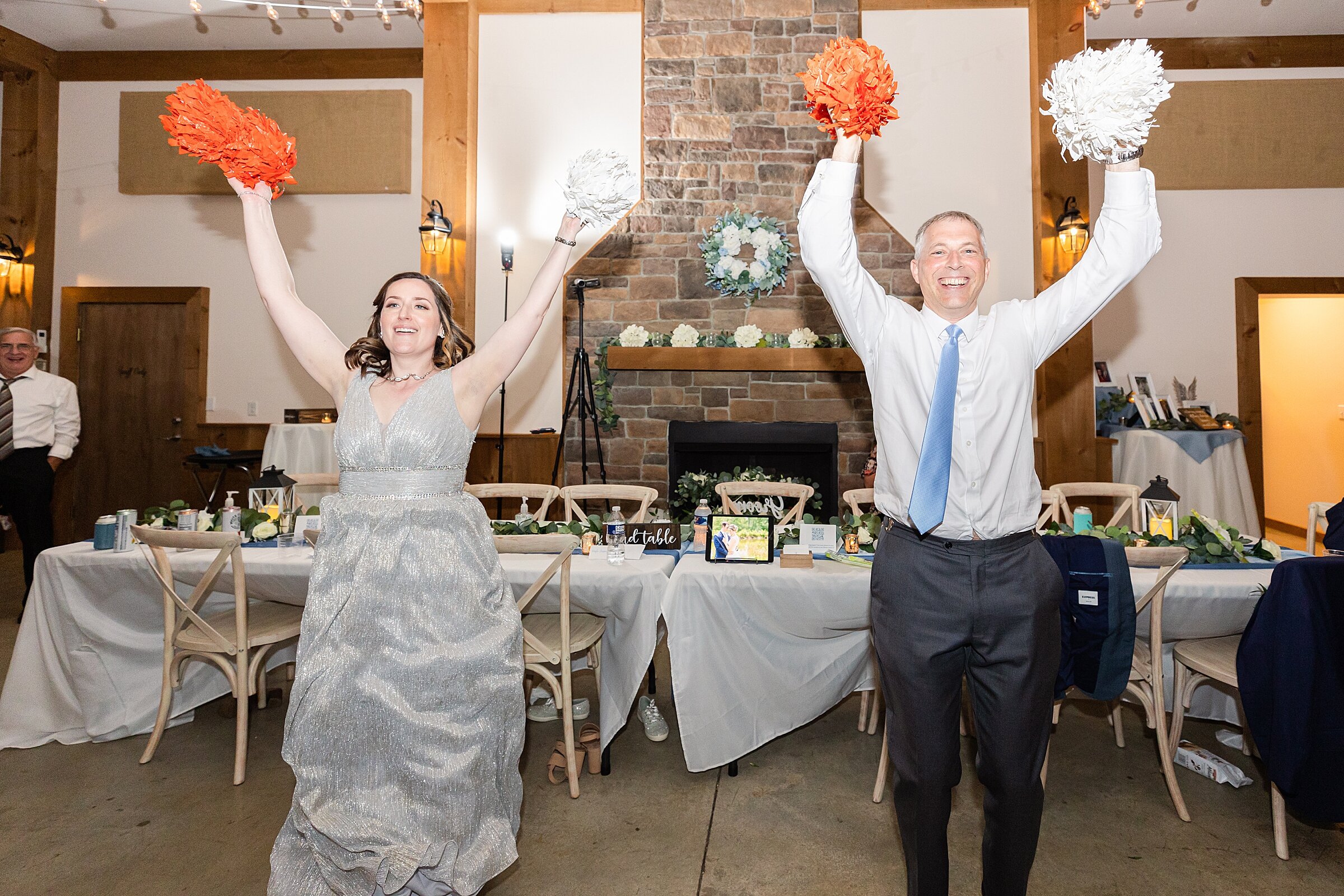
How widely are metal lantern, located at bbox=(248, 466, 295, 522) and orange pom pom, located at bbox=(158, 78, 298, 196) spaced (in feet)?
6.11

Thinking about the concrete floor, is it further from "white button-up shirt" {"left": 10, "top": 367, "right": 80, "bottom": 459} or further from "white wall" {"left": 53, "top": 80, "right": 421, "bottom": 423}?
"white wall" {"left": 53, "top": 80, "right": 421, "bottom": 423}

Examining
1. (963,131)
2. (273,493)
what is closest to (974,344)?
(273,493)

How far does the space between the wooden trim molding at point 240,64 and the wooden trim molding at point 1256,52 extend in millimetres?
6469

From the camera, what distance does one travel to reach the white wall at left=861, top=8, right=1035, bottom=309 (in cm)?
586

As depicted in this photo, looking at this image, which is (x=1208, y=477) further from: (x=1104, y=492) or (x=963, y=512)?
(x=963, y=512)

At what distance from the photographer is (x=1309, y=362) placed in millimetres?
7488

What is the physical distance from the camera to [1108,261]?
1.64 metres

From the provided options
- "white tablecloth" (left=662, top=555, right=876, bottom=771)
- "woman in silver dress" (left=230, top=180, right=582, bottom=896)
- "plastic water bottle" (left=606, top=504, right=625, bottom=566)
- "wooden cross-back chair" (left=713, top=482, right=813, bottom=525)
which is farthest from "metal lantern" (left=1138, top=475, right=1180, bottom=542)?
"woman in silver dress" (left=230, top=180, right=582, bottom=896)

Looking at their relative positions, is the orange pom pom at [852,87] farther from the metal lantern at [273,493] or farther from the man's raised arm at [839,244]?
the metal lantern at [273,493]

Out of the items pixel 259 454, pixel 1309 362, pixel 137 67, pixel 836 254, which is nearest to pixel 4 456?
pixel 259 454

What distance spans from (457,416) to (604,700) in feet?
→ 4.55

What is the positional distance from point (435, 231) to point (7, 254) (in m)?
4.27

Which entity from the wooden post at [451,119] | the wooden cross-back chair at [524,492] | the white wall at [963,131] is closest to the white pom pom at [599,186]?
the wooden cross-back chair at [524,492]

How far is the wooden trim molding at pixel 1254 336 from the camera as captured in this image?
6594mm
